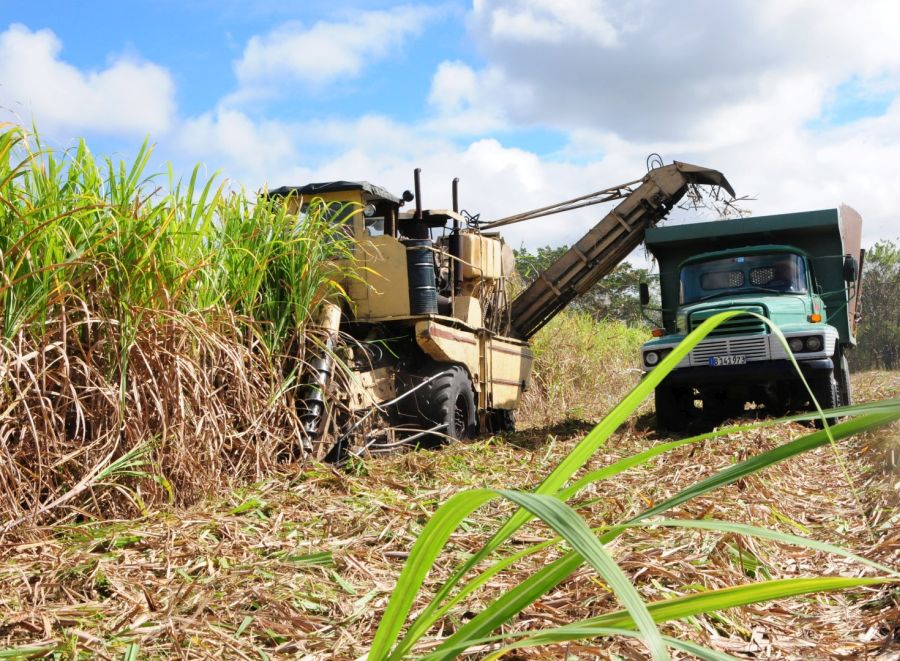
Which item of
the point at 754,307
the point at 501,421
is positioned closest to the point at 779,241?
the point at 754,307

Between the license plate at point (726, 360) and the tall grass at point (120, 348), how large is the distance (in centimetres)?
453

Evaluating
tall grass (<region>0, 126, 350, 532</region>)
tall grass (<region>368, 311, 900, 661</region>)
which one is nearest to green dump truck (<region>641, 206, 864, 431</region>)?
tall grass (<region>0, 126, 350, 532</region>)

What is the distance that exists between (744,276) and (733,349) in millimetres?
1300

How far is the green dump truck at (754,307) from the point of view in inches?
307

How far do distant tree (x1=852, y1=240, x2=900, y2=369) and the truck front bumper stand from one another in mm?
29281

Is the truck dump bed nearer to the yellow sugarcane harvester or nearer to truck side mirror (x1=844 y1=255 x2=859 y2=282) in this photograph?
truck side mirror (x1=844 y1=255 x2=859 y2=282)

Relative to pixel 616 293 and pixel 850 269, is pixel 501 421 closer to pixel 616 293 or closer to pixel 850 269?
pixel 850 269

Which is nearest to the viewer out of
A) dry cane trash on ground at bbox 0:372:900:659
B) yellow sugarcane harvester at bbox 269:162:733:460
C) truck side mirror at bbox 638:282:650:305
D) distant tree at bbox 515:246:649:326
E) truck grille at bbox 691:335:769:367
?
dry cane trash on ground at bbox 0:372:900:659

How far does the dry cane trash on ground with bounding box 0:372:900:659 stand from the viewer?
87.3 inches

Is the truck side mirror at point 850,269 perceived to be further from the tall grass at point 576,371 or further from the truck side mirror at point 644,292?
the tall grass at point 576,371

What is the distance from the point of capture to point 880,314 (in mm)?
35562

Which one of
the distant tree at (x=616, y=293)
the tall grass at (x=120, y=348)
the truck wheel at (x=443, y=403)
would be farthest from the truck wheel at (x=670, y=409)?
the distant tree at (x=616, y=293)

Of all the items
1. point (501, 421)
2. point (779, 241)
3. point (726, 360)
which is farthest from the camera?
point (779, 241)

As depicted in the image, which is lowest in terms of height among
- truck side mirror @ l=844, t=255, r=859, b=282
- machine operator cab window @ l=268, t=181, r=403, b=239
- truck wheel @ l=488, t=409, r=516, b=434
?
truck wheel @ l=488, t=409, r=516, b=434
